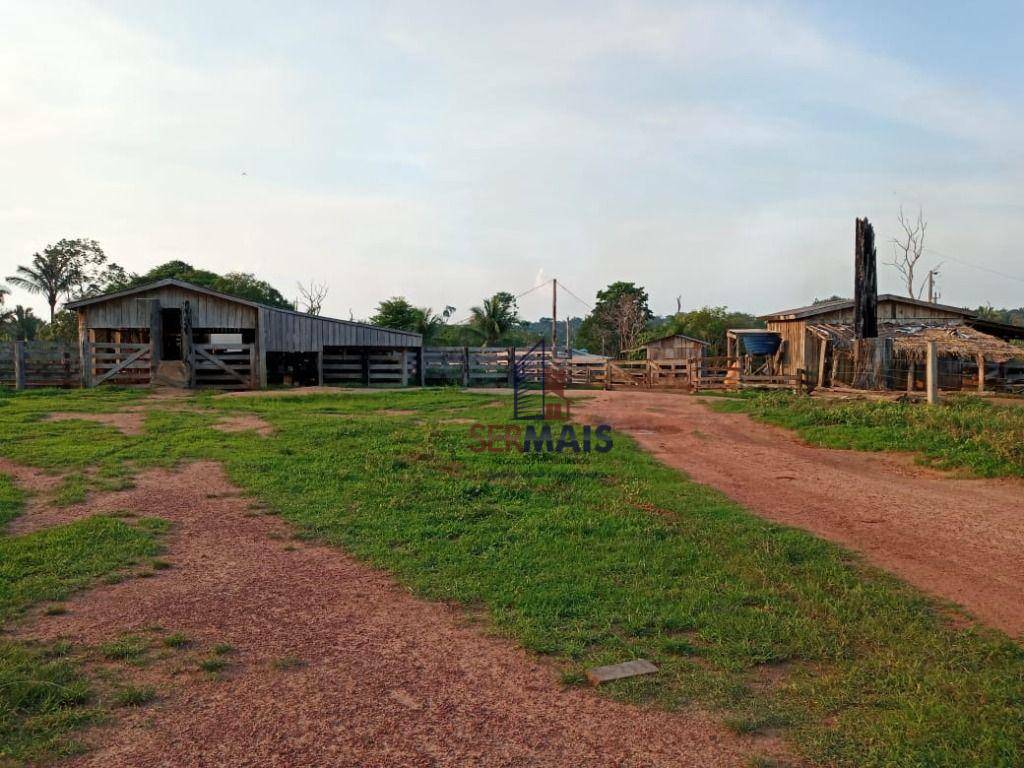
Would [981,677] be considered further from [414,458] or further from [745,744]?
[414,458]

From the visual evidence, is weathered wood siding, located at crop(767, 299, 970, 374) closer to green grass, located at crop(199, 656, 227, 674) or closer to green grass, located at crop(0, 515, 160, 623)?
green grass, located at crop(0, 515, 160, 623)

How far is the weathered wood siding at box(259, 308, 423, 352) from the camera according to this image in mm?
25312

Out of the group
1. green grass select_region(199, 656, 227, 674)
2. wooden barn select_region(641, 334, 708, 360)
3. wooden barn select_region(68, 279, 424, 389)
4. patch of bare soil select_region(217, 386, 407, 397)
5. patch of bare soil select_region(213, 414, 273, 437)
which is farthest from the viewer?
wooden barn select_region(641, 334, 708, 360)

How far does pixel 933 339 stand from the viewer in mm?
21594

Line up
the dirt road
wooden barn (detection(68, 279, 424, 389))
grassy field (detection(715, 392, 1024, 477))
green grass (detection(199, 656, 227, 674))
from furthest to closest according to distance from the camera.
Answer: wooden barn (detection(68, 279, 424, 389))
grassy field (detection(715, 392, 1024, 477))
the dirt road
green grass (detection(199, 656, 227, 674))

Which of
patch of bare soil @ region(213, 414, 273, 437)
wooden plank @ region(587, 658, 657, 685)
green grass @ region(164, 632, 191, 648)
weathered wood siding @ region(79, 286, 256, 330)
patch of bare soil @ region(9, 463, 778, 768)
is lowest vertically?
patch of bare soil @ region(9, 463, 778, 768)

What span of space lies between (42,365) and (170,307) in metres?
4.21

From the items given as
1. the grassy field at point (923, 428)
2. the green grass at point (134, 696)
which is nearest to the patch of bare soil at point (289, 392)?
the grassy field at point (923, 428)

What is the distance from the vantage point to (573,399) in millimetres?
21078

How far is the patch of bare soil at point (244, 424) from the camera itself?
562 inches

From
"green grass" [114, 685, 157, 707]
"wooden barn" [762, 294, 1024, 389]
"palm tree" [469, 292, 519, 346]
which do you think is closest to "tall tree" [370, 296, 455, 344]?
"palm tree" [469, 292, 519, 346]

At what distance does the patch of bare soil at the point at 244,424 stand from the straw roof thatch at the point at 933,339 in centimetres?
1731

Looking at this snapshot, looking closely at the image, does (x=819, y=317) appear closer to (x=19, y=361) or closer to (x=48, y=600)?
(x=48, y=600)

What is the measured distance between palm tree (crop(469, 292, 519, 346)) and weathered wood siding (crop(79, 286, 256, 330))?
2206 cm
